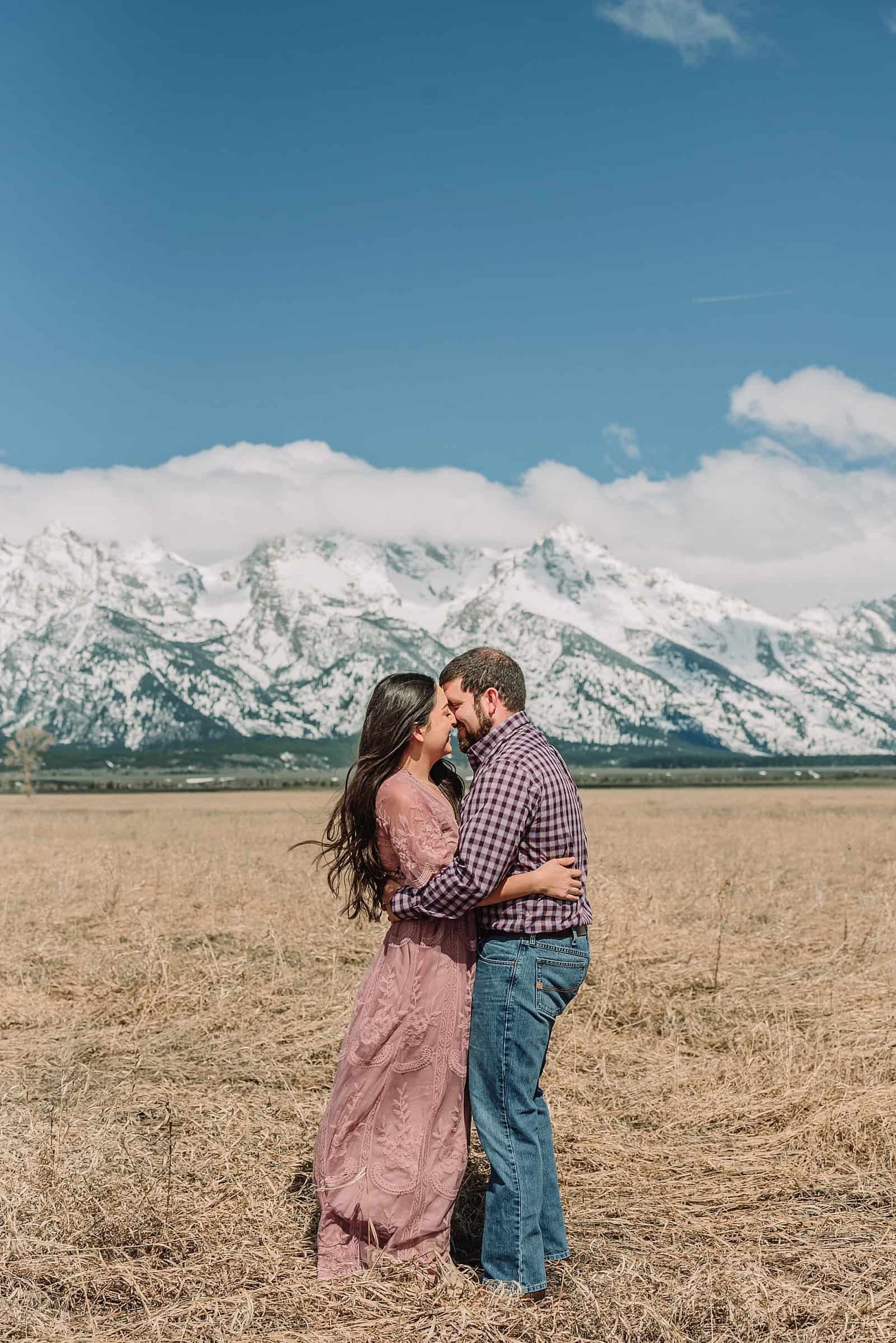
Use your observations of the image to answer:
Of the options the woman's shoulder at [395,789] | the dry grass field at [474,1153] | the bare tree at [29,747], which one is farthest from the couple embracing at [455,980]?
the bare tree at [29,747]

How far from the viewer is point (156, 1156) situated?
24.4 ft

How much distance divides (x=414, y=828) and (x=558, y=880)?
78cm

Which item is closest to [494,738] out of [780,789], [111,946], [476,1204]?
[476,1204]

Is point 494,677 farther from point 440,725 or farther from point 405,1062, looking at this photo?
point 405,1062

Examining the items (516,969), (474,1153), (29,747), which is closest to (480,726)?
(516,969)

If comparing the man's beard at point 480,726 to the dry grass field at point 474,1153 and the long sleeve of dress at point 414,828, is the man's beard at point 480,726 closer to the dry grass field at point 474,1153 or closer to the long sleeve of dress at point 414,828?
the long sleeve of dress at point 414,828

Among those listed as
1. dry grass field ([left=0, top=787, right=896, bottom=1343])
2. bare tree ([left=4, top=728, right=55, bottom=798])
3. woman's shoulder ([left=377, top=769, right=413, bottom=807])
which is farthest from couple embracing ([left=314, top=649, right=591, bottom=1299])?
bare tree ([left=4, top=728, right=55, bottom=798])

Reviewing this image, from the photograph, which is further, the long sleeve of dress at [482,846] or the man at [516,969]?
the man at [516,969]

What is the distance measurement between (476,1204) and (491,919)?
8.29ft

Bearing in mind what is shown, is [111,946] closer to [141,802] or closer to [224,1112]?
[224,1112]

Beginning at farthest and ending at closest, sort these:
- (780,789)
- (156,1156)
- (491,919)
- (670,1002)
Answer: (780,789), (670,1002), (156,1156), (491,919)

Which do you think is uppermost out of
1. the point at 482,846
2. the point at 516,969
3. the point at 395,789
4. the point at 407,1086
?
the point at 395,789

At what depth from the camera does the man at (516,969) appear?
5371mm

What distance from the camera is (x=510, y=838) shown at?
5.29m
